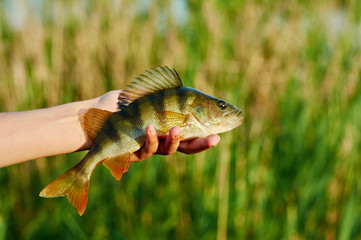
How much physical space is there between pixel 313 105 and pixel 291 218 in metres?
1.20

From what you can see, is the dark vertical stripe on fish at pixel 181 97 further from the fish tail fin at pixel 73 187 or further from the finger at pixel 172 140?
the fish tail fin at pixel 73 187

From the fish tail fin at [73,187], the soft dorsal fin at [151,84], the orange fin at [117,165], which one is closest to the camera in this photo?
the fish tail fin at [73,187]

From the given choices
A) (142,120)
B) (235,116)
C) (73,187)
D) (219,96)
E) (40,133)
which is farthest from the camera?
(219,96)

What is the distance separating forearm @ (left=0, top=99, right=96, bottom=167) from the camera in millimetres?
1746

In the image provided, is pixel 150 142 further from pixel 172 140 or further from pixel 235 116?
pixel 235 116

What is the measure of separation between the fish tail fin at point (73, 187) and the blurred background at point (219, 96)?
101 centimetres

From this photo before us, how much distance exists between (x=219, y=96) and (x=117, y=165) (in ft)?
7.15

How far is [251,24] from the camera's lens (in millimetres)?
4250

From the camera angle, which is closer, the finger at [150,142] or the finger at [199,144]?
the finger at [150,142]

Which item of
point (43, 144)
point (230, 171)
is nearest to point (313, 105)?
point (230, 171)

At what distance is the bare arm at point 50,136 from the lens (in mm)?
1736

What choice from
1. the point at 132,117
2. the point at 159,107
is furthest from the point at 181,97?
the point at 132,117

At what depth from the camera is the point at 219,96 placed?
11.8ft

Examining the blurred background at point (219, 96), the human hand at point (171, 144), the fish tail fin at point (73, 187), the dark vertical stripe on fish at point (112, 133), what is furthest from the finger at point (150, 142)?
the blurred background at point (219, 96)
